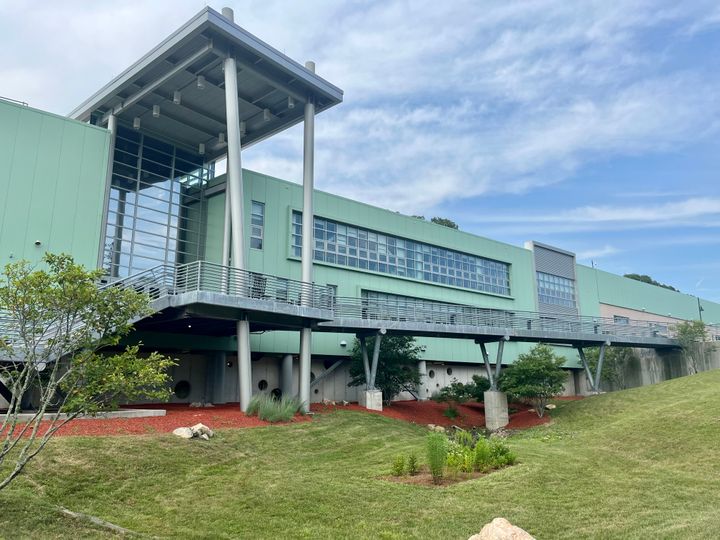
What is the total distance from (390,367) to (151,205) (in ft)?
46.1

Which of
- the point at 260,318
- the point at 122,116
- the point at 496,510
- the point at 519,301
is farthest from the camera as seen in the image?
the point at 519,301

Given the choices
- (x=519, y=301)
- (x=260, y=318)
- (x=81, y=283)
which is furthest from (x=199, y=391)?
(x=519, y=301)

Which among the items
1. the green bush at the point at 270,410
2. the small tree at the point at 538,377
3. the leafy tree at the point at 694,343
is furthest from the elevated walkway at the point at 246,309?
the leafy tree at the point at 694,343

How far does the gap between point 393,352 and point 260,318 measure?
9437 mm

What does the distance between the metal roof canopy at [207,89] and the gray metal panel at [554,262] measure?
27623mm

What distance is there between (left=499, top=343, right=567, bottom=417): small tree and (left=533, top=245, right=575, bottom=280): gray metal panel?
20.9 meters

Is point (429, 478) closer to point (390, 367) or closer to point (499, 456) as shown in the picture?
point (499, 456)

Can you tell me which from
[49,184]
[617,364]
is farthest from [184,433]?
[617,364]

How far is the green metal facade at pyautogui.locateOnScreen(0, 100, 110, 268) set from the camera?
827 inches

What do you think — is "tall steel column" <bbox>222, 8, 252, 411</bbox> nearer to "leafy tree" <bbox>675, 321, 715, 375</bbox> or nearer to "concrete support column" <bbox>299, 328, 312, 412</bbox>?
"concrete support column" <bbox>299, 328, 312, 412</bbox>

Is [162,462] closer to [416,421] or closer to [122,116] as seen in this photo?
[416,421]

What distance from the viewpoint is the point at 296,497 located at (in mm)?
11188

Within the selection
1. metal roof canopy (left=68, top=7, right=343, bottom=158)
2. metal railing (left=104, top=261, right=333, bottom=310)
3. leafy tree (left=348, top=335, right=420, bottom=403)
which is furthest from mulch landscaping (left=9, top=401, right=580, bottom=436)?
metal roof canopy (left=68, top=7, right=343, bottom=158)

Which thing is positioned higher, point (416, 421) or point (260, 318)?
point (260, 318)
